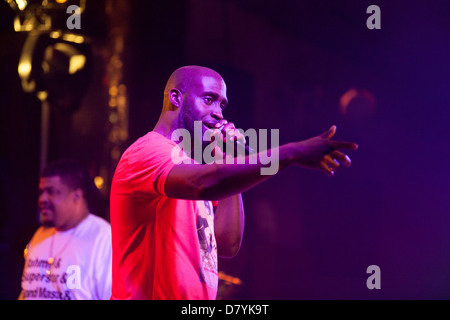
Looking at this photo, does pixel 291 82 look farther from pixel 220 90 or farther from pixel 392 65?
pixel 220 90

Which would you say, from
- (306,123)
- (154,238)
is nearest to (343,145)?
(154,238)

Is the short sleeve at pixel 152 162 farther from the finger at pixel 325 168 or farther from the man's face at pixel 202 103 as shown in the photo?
the finger at pixel 325 168

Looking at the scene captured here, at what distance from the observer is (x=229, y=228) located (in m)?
1.89

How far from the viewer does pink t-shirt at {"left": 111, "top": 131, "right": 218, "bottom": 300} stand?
1.49 metres

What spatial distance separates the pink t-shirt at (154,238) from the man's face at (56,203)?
1.76 metres

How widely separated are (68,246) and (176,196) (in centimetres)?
205

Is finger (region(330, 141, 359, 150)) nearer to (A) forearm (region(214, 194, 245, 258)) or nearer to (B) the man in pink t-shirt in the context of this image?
(B) the man in pink t-shirt

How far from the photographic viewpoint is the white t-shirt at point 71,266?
3.00 meters

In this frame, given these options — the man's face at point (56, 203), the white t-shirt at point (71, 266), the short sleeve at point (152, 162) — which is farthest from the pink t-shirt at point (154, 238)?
the man's face at point (56, 203)

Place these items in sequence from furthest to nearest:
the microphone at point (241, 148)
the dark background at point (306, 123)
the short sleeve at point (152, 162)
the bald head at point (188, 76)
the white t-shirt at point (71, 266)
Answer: the dark background at point (306, 123)
the white t-shirt at point (71, 266)
the bald head at point (188, 76)
the microphone at point (241, 148)
the short sleeve at point (152, 162)

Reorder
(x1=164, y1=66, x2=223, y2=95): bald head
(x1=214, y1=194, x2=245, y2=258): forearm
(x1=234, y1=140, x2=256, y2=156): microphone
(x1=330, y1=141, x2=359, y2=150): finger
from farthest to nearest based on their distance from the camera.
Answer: (x1=214, y1=194, x2=245, y2=258): forearm, (x1=164, y1=66, x2=223, y2=95): bald head, (x1=234, y1=140, x2=256, y2=156): microphone, (x1=330, y1=141, x2=359, y2=150): finger

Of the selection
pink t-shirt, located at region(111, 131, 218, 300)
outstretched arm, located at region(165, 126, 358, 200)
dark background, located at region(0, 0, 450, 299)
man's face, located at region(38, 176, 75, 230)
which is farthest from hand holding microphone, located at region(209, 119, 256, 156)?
dark background, located at region(0, 0, 450, 299)

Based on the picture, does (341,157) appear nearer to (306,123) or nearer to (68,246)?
(68,246)

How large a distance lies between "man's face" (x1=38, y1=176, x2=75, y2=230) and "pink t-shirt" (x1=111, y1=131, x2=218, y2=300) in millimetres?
1762
